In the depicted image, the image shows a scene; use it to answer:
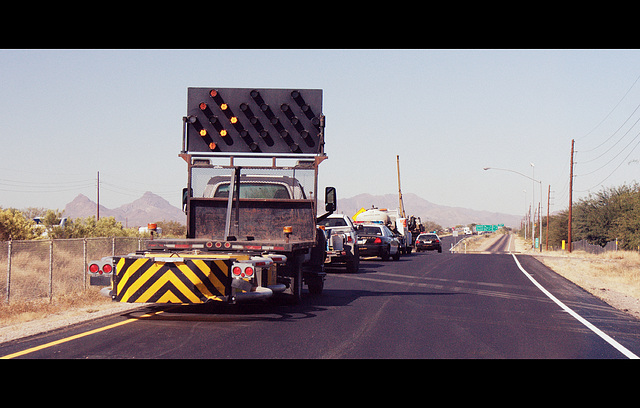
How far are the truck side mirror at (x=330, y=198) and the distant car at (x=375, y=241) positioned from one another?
18.6 m

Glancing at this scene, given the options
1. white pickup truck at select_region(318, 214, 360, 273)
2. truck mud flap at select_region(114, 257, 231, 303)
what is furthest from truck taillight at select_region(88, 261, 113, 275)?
white pickup truck at select_region(318, 214, 360, 273)

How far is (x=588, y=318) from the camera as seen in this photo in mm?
12906

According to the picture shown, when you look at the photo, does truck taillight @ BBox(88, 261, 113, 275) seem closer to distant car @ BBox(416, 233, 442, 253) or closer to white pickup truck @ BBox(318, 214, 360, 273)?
white pickup truck @ BBox(318, 214, 360, 273)

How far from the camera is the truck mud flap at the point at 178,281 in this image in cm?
1086

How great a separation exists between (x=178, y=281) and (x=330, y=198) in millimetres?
4216

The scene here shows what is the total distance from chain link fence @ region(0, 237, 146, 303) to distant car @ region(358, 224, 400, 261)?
10891 millimetres

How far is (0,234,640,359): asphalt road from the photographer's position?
873 centimetres

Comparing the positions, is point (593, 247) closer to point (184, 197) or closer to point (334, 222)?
point (334, 222)

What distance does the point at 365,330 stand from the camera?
1077cm

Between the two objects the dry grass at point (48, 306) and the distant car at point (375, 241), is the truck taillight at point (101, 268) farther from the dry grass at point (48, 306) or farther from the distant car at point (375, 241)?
the distant car at point (375, 241)

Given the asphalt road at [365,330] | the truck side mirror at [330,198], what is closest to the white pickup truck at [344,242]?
the asphalt road at [365,330]

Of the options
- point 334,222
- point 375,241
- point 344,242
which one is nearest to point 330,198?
point 344,242

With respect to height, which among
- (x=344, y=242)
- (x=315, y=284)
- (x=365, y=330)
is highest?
(x=344, y=242)
